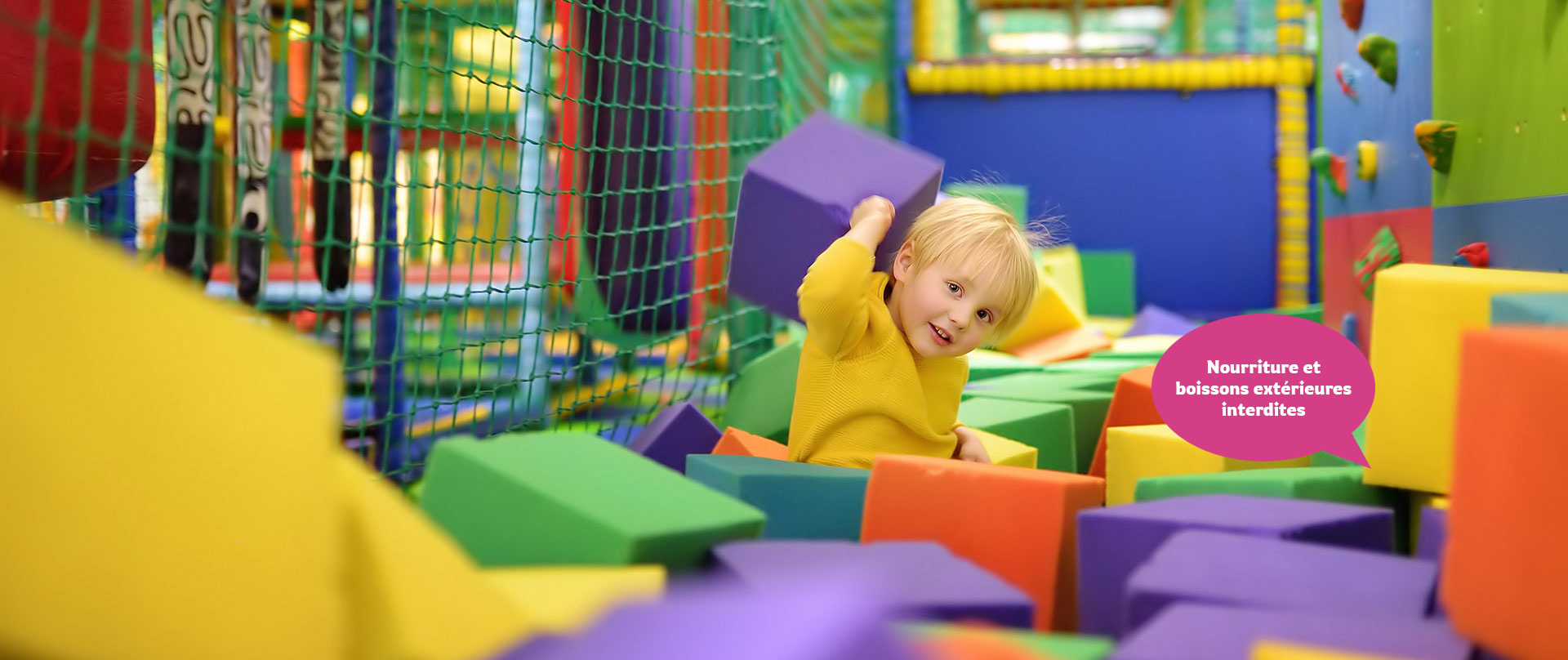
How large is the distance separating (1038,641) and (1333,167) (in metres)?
2.05

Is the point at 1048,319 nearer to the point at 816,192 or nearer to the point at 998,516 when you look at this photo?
the point at 816,192

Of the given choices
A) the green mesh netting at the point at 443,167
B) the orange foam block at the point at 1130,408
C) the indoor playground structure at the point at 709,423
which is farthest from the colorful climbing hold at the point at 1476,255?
the green mesh netting at the point at 443,167

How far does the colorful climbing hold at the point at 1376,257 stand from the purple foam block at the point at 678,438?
41.3 inches

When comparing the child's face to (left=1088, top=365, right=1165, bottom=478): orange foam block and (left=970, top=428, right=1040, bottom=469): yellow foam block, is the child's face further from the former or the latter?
(left=1088, top=365, right=1165, bottom=478): orange foam block

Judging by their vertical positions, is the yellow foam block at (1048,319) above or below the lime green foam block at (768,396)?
above

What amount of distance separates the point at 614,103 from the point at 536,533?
1194 mm

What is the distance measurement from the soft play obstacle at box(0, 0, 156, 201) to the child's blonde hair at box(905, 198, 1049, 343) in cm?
83

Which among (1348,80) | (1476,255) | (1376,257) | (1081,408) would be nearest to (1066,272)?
(1348,80)

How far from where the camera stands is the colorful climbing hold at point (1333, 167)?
7.80 feet

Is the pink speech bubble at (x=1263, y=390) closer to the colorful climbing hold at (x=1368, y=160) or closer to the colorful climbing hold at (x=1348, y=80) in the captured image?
the colorful climbing hold at (x=1368, y=160)

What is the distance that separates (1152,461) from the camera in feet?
4.31

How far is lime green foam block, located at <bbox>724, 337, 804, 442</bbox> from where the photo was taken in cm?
185

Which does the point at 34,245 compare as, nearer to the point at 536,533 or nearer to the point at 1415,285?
the point at 536,533

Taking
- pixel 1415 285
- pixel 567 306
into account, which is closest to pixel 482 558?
pixel 1415 285
